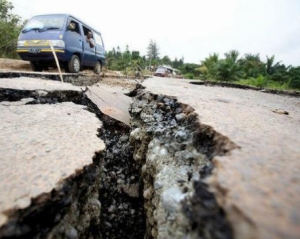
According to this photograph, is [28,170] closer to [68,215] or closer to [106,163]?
[68,215]

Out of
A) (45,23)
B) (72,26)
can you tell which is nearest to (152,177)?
(72,26)

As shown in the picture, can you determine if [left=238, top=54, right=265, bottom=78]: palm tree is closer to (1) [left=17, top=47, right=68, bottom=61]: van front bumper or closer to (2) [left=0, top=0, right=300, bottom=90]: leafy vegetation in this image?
(2) [left=0, top=0, right=300, bottom=90]: leafy vegetation

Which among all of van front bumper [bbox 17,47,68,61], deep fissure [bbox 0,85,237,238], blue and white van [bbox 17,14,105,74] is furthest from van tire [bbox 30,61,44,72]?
deep fissure [bbox 0,85,237,238]

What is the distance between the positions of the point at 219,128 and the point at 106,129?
1200 mm

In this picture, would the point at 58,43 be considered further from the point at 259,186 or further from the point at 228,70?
the point at 228,70

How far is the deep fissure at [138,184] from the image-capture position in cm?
61

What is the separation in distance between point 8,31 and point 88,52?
23.3 ft

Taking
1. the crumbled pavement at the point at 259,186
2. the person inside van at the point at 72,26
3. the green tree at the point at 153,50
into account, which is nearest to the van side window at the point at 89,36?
the person inside van at the point at 72,26

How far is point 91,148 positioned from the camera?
1046 mm

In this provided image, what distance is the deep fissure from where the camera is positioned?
2.00 ft

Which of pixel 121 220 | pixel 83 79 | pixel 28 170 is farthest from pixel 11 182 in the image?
pixel 83 79

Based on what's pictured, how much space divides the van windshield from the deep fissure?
3.38m

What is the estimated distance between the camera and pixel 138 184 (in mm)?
1421

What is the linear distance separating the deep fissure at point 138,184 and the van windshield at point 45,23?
3382 mm
